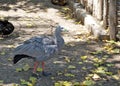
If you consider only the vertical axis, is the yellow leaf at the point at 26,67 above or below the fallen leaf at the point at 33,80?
below

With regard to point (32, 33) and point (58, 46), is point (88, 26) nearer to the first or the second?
point (32, 33)

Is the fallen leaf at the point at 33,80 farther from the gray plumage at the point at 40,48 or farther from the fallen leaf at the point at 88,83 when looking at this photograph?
the fallen leaf at the point at 88,83

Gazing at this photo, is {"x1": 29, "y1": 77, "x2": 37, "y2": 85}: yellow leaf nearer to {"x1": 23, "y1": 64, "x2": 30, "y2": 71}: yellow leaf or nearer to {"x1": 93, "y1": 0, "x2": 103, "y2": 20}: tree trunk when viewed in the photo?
{"x1": 23, "y1": 64, "x2": 30, "y2": 71}: yellow leaf

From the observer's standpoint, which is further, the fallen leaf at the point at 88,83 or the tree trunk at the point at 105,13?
the tree trunk at the point at 105,13

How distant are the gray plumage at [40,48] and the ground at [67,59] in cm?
47

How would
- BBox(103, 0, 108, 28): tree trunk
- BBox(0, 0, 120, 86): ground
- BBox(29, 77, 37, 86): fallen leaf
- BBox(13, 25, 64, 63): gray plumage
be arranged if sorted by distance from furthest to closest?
BBox(103, 0, 108, 28): tree trunk → BBox(0, 0, 120, 86): ground → BBox(29, 77, 37, 86): fallen leaf → BBox(13, 25, 64, 63): gray plumage

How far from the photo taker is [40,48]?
19.6 ft

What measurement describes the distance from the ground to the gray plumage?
1.55 feet

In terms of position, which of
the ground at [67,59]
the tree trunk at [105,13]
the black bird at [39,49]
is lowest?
the ground at [67,59]

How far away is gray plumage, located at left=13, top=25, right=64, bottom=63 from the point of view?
19.3 ft

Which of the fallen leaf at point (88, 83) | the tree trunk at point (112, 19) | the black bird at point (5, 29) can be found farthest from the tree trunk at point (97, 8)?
the fallen leaf at point (88, 83)

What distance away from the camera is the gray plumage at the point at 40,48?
19.3 ft

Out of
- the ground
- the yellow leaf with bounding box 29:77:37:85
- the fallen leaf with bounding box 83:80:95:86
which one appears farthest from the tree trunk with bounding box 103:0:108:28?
the yellow leaf with bounding box 29:77:37:85

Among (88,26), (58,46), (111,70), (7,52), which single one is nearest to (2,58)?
(7,52)
